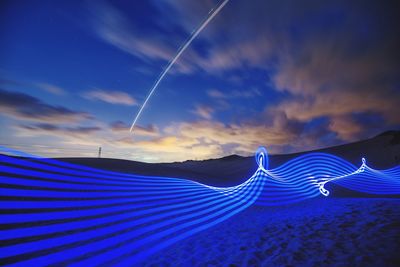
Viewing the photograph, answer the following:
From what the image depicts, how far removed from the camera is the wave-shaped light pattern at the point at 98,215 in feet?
19.8

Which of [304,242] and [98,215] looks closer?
[304,242]

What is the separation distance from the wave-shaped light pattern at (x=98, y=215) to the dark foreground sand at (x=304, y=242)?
0.98 metres

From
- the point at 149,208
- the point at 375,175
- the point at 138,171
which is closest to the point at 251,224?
the point at 149,208

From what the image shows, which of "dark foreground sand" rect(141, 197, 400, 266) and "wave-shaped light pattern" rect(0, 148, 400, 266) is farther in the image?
"wave-shaped light pattern" rect(0, 148, 400, 266)

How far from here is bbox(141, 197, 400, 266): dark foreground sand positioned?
4637mm

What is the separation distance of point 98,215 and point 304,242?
6.83m

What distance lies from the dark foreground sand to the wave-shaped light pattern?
98cm

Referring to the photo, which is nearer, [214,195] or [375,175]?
[214,195]

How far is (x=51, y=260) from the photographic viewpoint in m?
5.55

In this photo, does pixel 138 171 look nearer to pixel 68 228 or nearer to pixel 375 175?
pixel 68 228

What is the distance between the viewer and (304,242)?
5629 millimetres

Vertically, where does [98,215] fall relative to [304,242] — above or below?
below

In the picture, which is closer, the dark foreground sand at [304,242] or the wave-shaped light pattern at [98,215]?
the dark foreground sand at [304,242]

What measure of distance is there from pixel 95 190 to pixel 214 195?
19.4ft
